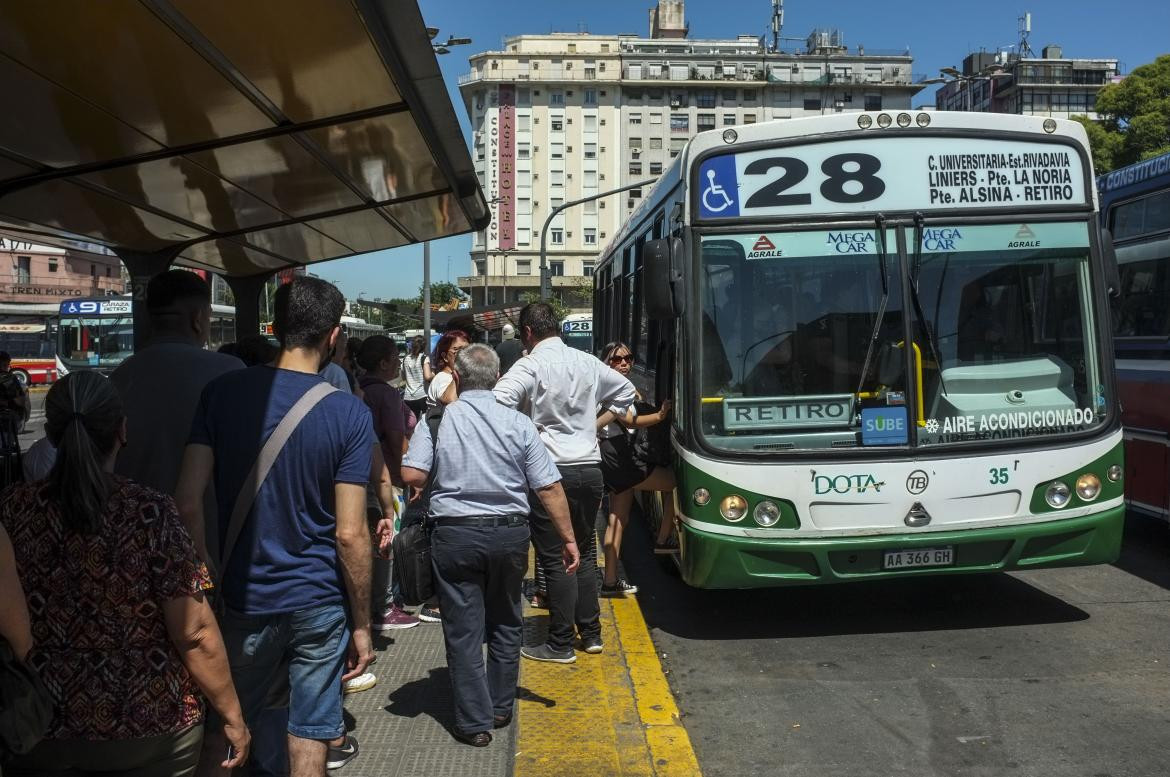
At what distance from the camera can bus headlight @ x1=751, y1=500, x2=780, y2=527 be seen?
6.11 metres

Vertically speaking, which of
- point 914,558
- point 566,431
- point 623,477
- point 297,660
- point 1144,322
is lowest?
point 914,558

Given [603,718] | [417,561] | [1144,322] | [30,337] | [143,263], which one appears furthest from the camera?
[30,337]

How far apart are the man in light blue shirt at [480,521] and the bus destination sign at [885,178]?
2283 millimetres

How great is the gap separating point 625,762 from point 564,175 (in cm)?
9793

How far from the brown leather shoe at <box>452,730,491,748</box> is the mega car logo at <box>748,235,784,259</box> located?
10.6ft

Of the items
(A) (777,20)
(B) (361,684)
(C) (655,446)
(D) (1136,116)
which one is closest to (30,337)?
(D) (1136,116)

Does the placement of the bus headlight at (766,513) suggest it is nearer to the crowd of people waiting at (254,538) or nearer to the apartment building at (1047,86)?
the crowd of people waiting at (254,538)

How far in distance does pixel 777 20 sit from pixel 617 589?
10354cm

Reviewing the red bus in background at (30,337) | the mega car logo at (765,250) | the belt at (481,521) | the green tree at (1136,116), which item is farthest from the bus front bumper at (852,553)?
the red bus in background at (30,337)

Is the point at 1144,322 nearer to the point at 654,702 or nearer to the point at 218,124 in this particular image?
the point at 654,702

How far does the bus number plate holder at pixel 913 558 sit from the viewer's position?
6141 mm

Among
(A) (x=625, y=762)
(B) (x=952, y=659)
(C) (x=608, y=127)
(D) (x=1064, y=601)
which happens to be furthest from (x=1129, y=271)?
(C) (x=608, y=127)

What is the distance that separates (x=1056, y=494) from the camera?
6.24 meters

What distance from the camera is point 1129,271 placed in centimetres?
972
